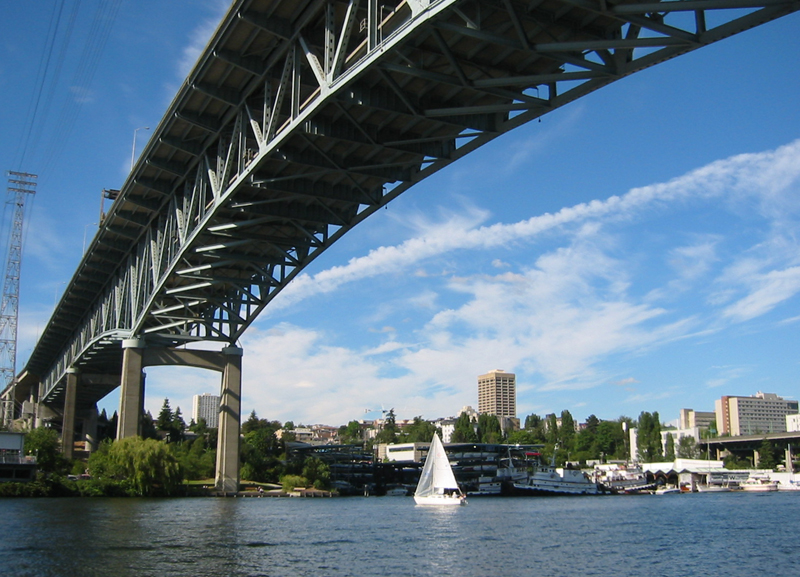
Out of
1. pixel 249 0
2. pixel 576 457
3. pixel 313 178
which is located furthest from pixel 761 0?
pixel 576 457

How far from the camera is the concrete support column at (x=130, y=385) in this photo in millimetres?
57344

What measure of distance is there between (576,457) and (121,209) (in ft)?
457

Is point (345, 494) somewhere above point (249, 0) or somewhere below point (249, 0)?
below

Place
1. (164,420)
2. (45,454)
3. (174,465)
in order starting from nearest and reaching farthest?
(174,465), (45,454), (164,420)

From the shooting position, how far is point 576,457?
17250 centimetres

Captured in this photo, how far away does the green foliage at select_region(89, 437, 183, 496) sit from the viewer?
189 ft

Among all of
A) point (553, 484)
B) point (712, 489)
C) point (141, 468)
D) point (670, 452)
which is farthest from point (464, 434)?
point (141, 468)

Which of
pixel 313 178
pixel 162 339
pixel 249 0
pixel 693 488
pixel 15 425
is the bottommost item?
pixel 693 488

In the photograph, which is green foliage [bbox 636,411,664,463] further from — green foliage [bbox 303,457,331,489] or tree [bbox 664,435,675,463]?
green foliage [bbox 303,457,331,489]

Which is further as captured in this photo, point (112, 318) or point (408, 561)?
point (112, 318)

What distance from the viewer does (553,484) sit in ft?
335

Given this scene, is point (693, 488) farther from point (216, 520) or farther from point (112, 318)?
point (216, 520)

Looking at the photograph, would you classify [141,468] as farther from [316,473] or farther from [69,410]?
[316,473]

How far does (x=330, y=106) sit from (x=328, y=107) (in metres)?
0.18
